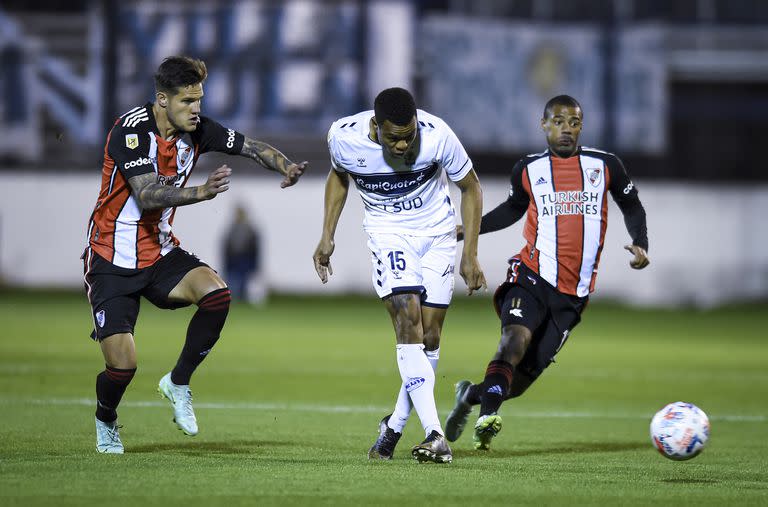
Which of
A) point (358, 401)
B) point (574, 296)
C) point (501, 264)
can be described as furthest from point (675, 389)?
point (501, 264)

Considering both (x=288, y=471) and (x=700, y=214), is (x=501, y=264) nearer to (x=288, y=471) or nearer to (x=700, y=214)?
(x=700, y=214)

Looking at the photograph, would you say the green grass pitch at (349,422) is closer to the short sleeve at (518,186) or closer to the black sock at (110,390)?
the black sock at (110,390)

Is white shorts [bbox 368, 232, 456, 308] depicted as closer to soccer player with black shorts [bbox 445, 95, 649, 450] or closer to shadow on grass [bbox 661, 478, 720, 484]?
soccer player with black shorts [bbox 445, 95, 649, 450]

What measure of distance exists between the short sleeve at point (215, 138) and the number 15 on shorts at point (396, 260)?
123 centimetres

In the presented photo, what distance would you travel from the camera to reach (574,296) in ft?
29.1

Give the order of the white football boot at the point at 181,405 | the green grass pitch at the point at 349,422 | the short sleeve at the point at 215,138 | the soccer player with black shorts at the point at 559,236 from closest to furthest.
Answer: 1. the green grass pitch at the point at 349,422
2. the white football boot at the point at 181,405
3. the short sleeve at the point at 215,138
4. the soccer player with black shorts at the point at 559,236

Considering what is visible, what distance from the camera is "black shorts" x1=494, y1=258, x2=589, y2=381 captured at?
877cm

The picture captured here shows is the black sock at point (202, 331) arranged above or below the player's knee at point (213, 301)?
below

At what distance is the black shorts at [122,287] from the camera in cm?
791

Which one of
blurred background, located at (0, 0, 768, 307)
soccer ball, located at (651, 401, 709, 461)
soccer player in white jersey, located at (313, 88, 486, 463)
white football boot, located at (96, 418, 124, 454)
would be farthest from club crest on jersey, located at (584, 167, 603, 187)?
blurred background, located at (0, 0, 768, 307)

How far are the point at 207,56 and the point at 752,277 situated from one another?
12.4 m

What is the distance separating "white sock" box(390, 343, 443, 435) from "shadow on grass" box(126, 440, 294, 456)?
108 centimetres

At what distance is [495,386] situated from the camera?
8258 mm

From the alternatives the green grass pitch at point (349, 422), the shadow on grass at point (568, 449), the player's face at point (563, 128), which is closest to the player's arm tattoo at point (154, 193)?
the green grass pitch at point (349, 422)
